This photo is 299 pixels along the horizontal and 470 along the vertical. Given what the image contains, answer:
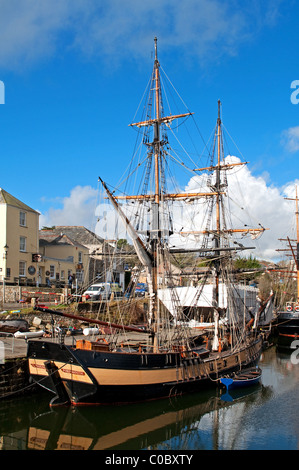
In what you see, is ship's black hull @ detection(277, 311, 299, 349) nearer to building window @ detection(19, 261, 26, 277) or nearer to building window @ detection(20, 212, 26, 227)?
building window @ detection(19, 261, 26, 277)

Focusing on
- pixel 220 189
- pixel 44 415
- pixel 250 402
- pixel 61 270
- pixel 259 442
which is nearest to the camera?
pixel 259 442

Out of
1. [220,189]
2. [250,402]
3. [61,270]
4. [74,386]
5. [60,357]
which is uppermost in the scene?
[220,189]

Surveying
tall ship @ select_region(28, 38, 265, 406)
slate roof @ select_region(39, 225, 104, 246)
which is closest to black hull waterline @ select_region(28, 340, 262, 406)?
tall ship @ select_region(28, 38, 265, 406)

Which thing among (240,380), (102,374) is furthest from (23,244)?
(240,380)

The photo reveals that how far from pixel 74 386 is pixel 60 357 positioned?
4.42 feet

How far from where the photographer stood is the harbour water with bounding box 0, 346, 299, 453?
45.9 ft

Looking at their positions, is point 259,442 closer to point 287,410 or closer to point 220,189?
point 287,410

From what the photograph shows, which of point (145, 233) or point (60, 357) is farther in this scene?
point (145, 233)

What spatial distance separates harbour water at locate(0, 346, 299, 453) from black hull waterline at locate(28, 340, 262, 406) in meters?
0.50

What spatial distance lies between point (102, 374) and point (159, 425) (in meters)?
2.93

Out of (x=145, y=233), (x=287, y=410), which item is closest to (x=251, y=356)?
(x=287, y=410)

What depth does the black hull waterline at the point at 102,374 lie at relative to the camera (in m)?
16.2

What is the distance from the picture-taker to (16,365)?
17312 millimetres

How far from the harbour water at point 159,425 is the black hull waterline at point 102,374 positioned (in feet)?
1.65
